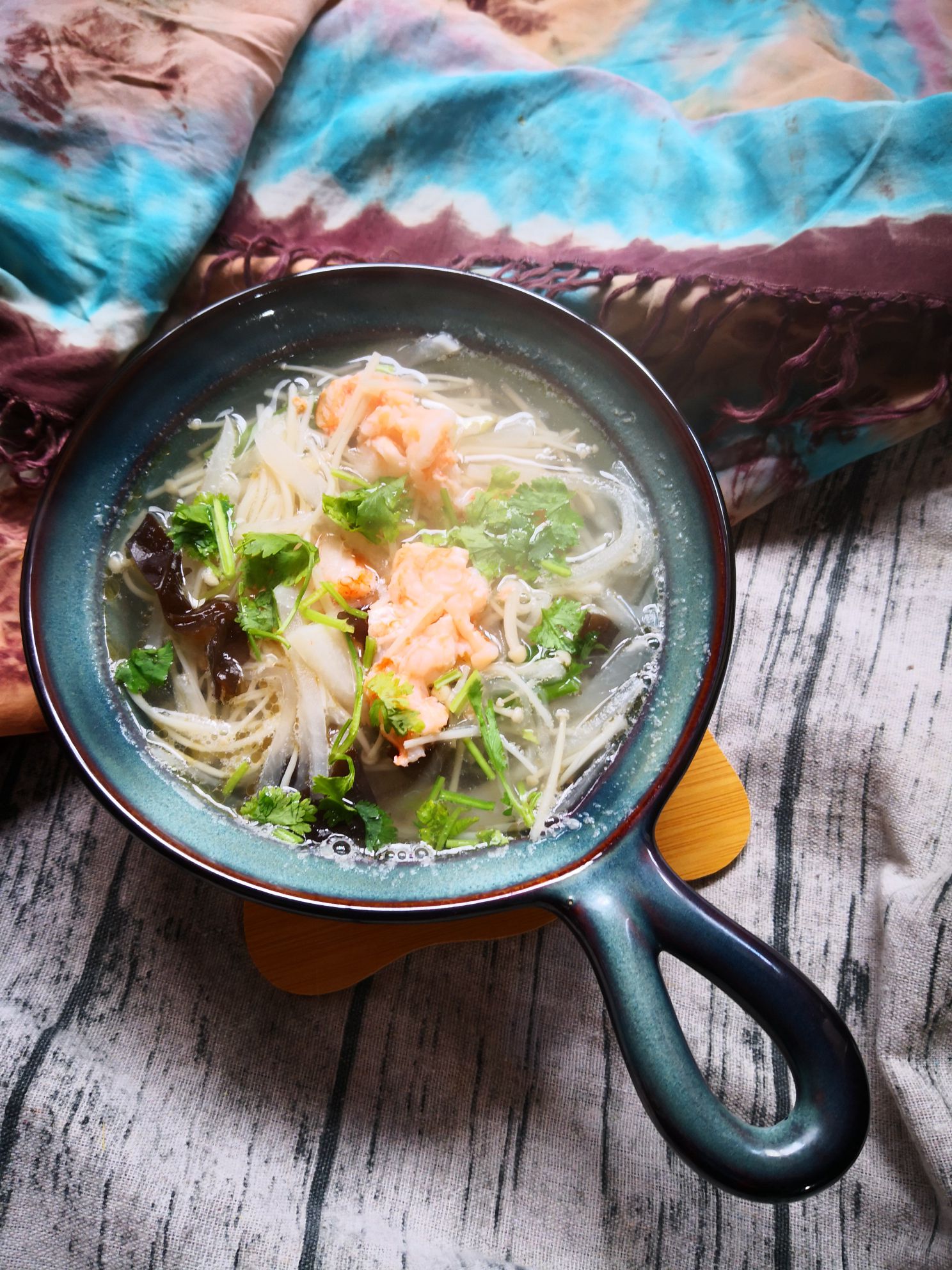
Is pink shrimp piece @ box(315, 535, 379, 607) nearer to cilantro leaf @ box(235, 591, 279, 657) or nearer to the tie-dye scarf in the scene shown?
cilantro leaf @ box(235, 591, 279, 657)

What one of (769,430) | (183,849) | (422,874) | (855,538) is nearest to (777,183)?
(769,430)

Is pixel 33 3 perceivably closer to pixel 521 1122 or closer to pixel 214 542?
pixel 214 542

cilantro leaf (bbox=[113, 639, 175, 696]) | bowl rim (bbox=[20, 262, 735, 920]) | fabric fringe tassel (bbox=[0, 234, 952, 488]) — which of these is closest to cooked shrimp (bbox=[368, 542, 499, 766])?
bowl rim (bbox=[20, 262, 735, 920])

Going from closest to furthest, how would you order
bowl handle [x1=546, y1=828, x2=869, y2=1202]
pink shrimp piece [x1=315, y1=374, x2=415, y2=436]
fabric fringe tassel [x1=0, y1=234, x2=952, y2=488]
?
bowl handle [x1=546, y1=828, x2=869, y2=1202], pink shrimp piece [x1=315, y1=374, x2=415, y2=436], fabric fringe tassel [x1=0, y1=234, x2=952, y2=488]

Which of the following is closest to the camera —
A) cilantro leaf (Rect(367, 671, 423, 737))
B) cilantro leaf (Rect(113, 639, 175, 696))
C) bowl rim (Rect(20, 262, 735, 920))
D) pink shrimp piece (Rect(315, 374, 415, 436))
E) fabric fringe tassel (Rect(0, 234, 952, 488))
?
bowl rim (Rect(20, 262, 735, 920))

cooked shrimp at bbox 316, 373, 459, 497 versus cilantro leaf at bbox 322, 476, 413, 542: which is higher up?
cooked shrimp at bbox 316, 373, 459, 497

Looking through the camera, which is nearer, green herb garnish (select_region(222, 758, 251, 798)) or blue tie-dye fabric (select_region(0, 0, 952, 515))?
green herb garnish (select_region(222, 758, 251, 798))

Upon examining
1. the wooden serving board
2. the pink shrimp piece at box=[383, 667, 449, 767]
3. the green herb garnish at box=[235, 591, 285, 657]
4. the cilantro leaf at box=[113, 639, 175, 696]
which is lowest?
the wooden serving board

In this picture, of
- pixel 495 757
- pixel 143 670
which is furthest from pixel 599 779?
pixel 143 670
